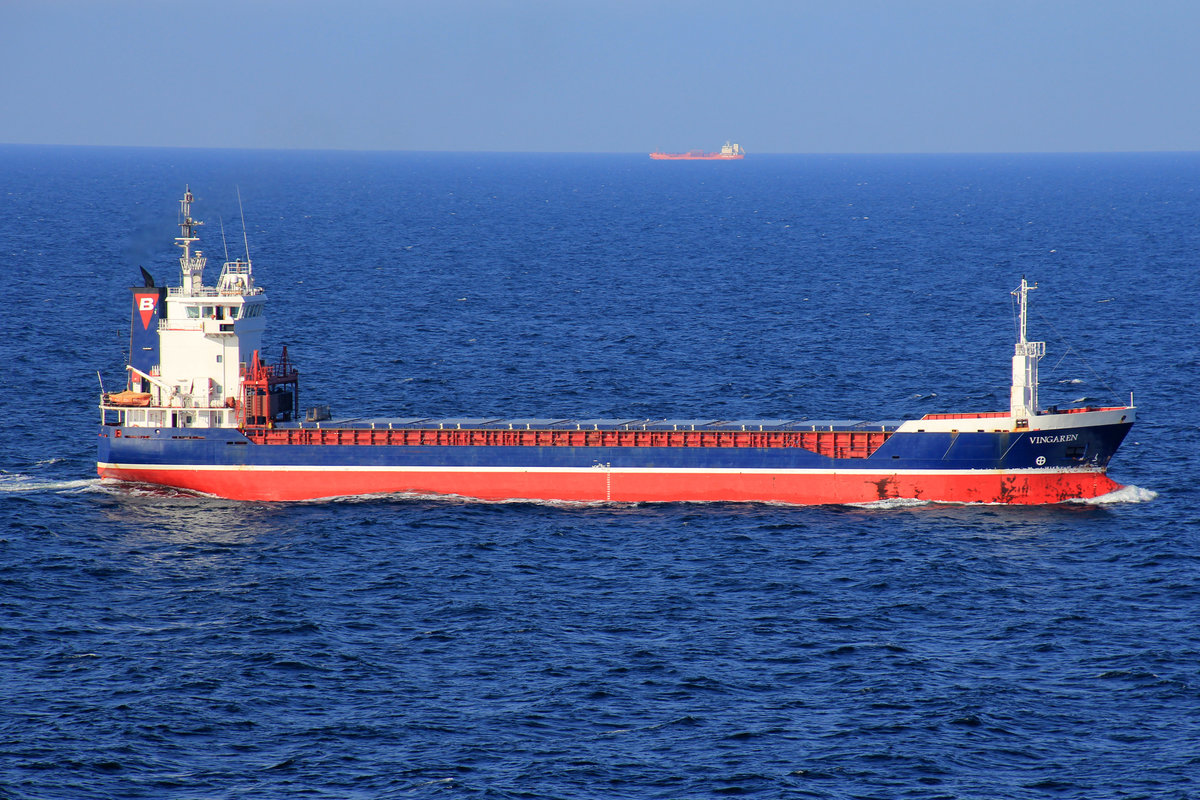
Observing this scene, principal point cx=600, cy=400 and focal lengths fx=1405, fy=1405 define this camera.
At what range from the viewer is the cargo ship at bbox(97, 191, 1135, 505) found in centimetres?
5909

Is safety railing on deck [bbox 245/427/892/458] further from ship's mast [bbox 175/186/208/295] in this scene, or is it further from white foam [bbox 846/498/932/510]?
ship's mast [bbox 175/186/208/295]

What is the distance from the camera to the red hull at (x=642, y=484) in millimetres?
59500

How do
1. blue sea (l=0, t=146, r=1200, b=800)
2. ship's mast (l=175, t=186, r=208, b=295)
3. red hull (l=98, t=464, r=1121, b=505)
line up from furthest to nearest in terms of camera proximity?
ship's mast (l=175, t=186, r=208, b=295) → red hull (l=98, t=464, r=1121, b=505) → blue sea (l=0, t=146, r=1200, b=800)

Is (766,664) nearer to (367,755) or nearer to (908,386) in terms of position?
(367,755)

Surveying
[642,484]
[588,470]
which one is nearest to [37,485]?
[588,470]

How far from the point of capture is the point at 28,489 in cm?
6247

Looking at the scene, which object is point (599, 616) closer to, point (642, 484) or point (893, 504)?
point (642, 484)

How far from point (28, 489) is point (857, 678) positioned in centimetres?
3931

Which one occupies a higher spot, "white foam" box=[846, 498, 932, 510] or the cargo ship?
the cargo ship

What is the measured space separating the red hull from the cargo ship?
0.06 meters

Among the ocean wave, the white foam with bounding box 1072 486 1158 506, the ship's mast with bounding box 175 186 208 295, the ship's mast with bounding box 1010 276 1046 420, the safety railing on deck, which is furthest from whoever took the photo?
the ship's mast with bounding box 175 186 208 295

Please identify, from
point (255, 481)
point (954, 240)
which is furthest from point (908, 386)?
point (954, 240)

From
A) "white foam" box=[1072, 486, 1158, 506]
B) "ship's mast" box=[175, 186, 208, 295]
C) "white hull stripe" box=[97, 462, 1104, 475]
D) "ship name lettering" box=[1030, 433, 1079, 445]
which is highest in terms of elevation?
"ship's mast" box=[175, 186, 208, 295]

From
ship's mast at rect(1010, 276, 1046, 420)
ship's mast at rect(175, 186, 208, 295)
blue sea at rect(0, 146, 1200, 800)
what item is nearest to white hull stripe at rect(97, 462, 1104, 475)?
blue sea at rect(0, 146, 1200, 800)
